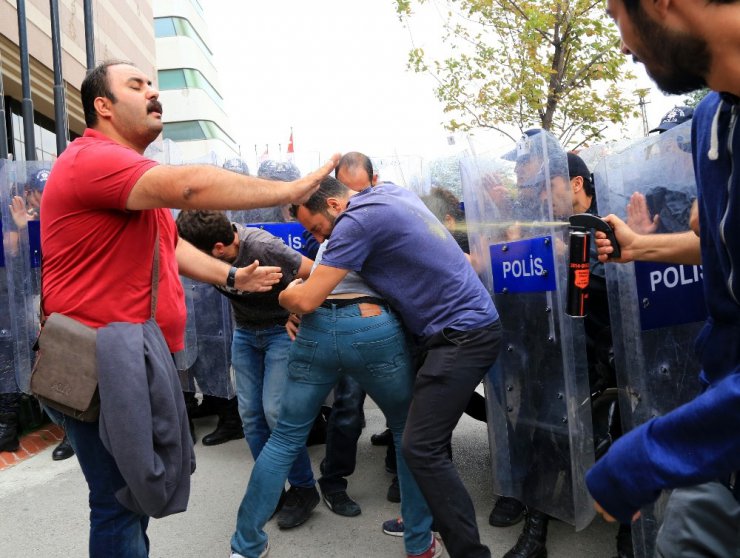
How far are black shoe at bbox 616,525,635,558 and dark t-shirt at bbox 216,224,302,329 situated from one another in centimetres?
193

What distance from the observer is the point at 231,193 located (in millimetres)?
1861

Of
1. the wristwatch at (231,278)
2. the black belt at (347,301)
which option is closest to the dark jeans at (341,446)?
the black belt at (347,301)

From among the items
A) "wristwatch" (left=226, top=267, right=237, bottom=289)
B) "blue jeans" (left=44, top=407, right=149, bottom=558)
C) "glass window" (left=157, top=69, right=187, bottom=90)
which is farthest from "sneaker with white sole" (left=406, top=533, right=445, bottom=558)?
"glass window" (left=157, top=69, right=187, bottom=90)

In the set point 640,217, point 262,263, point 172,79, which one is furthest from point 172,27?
point 640,217

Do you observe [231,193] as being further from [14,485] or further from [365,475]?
[14,485]

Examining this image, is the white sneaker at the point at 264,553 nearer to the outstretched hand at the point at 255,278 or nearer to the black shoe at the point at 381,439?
the outstretched hand at the point at 255,278

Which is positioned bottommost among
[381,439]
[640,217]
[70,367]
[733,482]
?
[381,439]

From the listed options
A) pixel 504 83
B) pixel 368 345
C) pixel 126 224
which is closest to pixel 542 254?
pixel 368 345

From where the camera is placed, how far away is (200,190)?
6.02ft

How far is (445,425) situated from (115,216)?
57.4 inches

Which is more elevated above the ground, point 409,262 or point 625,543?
point 409,262

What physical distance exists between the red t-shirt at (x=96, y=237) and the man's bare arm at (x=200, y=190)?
5cm

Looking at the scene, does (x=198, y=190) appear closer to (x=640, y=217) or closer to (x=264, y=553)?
(x=640, y=217)

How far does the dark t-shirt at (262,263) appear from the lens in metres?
3.44
